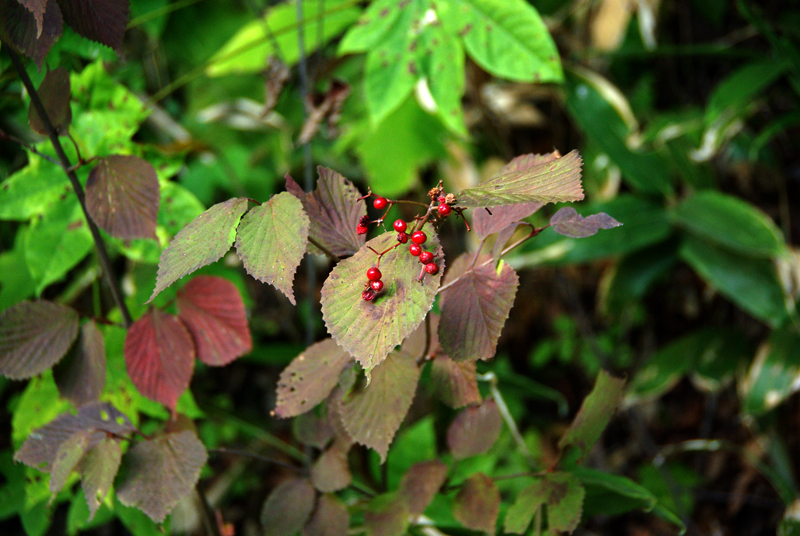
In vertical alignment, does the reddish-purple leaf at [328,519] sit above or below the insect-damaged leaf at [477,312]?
below

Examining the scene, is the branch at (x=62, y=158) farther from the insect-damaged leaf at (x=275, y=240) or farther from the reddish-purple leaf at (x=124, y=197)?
the insect-damaged leaf at (x=275, y=240)

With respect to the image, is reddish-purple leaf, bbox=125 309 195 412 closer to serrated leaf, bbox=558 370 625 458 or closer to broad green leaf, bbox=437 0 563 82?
serrated leaf, bbox=558 370 625 458

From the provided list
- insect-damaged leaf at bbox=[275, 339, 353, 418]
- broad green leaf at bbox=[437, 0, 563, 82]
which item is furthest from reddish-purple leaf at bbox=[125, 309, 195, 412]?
broad green leaf at bbox=[437, 0, 563, 82]

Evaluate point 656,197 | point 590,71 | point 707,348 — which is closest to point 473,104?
point 590,71

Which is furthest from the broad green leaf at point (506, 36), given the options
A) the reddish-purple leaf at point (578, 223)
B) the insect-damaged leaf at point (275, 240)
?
the insect-damaged leaf at point (275, 240)

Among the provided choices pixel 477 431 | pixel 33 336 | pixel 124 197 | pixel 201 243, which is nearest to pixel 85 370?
pixel 33 336

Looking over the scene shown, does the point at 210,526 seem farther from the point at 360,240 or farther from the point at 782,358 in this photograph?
the point at 782,358
